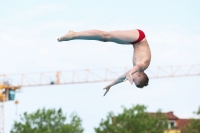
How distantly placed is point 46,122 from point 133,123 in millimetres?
9959

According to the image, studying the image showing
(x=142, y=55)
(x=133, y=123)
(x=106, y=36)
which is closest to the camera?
(x=106, y=36)

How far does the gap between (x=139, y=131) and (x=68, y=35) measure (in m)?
59.4

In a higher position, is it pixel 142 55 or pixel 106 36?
pixel 106 36

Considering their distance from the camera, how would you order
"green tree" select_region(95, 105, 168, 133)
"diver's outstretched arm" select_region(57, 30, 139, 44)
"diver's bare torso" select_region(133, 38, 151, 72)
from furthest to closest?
"green tree" select_region(95, 105, 168, 133) < "diver's bare torso" select_region(133, 38, 151, 72) < "diver's outstretched arm" select_region(57, 30, 139, 44)

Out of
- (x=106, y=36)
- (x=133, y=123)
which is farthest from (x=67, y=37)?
(x=133, y=123)

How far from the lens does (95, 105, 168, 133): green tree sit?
79.2 meters

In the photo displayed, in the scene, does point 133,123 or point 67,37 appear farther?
point 133,123

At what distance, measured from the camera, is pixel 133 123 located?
81000mm

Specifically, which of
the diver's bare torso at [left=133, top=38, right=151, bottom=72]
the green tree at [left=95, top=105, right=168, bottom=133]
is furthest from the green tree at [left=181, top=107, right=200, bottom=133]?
the diver's bare torso at [left=133, top=38, right=151, bottom=72]

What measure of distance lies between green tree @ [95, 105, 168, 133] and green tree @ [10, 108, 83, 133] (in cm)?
458

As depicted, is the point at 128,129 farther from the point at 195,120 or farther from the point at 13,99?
the point at 13,99

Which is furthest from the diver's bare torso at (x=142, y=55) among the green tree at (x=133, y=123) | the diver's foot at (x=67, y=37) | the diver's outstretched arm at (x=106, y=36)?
the green tree at (x=133, y=123)

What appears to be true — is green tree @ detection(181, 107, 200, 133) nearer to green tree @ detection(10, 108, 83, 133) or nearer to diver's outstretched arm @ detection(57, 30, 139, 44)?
green tree @ detection(10, 108, 83, 133)

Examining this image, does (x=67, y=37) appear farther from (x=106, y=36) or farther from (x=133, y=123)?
(x=133, y=123)
